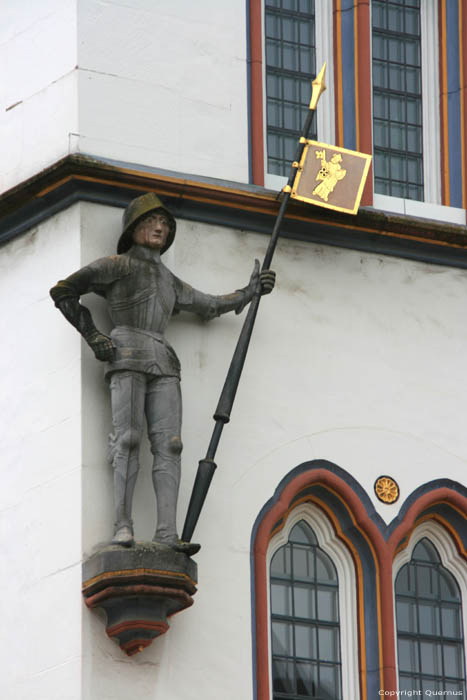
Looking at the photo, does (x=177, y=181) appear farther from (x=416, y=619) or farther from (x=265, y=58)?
(x=416, y=619)

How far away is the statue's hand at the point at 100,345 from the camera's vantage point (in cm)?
1864

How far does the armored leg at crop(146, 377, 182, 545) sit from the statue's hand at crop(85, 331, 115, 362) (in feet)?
1.32

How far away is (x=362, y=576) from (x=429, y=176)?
3647 mm

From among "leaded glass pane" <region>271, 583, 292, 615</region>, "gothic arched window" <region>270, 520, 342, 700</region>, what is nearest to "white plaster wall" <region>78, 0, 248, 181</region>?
"gothic arched window" <region>270, 520, 342, 700</region>

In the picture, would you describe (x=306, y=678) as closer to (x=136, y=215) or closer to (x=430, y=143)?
(x=136, y=215)

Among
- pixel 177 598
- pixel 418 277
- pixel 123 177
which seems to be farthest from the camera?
pixel 418 277

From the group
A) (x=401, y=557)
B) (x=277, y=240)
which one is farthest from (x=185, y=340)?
(x=401, y=557)

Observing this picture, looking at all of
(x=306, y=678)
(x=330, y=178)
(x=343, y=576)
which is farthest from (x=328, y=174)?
(x=306, y=678)

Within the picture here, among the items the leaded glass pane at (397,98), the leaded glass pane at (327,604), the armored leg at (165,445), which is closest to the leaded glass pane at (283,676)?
the leaded glass pane at (327,604)

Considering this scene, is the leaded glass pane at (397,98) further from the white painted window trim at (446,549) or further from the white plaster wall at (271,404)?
the white painted window trim at (446,549)

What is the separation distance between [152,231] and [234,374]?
1.24m

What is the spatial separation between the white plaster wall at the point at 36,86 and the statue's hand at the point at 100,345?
1.79 metres

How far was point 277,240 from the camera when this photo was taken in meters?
19.9

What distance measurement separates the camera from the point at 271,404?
19.7 meters
